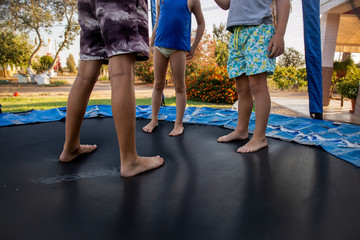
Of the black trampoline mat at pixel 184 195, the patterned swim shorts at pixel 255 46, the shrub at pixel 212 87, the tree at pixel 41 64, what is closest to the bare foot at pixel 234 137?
the black trampoline mat at pixel 184 195

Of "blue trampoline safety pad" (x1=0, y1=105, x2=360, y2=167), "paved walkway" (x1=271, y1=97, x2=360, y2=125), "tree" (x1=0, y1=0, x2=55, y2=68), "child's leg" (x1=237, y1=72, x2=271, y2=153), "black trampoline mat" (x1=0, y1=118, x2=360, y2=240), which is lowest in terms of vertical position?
"black trampoline mat" (x1=0, y1=118, x2=360, y2=240)

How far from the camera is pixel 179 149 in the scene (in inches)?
50.1

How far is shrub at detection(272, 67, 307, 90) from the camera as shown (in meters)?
3.39

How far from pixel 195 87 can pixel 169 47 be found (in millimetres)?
2924

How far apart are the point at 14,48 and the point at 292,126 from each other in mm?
8492

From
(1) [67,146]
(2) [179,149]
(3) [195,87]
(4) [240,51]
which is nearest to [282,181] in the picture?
(2) [179,149]

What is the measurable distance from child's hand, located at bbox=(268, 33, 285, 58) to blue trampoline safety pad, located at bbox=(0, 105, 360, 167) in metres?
0.55

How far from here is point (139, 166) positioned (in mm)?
958

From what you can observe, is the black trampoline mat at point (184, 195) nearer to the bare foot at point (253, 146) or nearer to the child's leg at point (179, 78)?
the bare foot at point (253, 146)

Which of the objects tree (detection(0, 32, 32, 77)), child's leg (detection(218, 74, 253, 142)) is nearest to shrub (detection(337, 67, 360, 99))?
child's leg (detection(218, 74, 253, 142))

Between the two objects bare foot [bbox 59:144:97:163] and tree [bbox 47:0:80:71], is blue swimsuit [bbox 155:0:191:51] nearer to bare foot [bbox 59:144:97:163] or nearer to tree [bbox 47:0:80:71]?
bare foot [bbox 59:144:97:163]

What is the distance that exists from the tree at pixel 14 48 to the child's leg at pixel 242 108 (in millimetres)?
6963

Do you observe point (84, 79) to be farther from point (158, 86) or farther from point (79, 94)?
point (158, 86)

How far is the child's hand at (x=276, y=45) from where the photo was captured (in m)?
1.18
